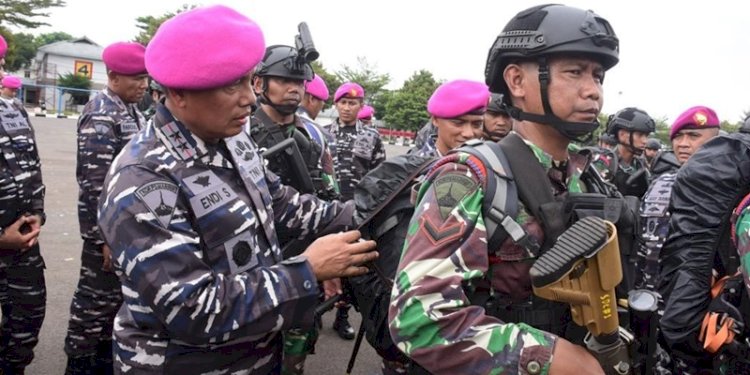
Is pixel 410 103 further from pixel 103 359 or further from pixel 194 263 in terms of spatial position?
pixel 194 263

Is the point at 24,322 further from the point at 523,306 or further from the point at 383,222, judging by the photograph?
the point at 523,306

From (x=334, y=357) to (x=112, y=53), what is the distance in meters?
2.99

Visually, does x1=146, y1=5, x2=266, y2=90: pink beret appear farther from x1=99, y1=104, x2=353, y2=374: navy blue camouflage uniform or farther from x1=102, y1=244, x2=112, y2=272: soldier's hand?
x1=102, y1=244, x2=112, y2=272: soldier's hand

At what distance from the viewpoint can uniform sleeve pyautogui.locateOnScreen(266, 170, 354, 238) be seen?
232cm

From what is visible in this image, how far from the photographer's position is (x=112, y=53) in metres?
3.91

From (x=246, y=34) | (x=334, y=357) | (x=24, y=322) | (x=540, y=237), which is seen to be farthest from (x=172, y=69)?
(x=334, y=357)

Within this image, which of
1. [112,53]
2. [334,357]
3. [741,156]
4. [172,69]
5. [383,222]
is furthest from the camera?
[334,357]

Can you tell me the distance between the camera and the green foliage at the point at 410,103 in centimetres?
4162

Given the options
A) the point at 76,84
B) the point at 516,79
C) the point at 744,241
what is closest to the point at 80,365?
the point at 516,79

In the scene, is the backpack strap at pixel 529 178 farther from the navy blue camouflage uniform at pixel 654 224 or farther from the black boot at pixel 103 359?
the navy blue camouflage uniform at pixel 654 224

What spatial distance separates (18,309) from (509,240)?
3222 mm

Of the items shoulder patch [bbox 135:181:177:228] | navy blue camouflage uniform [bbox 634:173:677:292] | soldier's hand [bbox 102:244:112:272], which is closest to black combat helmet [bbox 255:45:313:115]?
soldier's hand [bbox 102:244:112:272]

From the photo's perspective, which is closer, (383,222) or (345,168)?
(383,222)

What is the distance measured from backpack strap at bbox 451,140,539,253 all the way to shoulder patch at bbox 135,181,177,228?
0.92 meters
